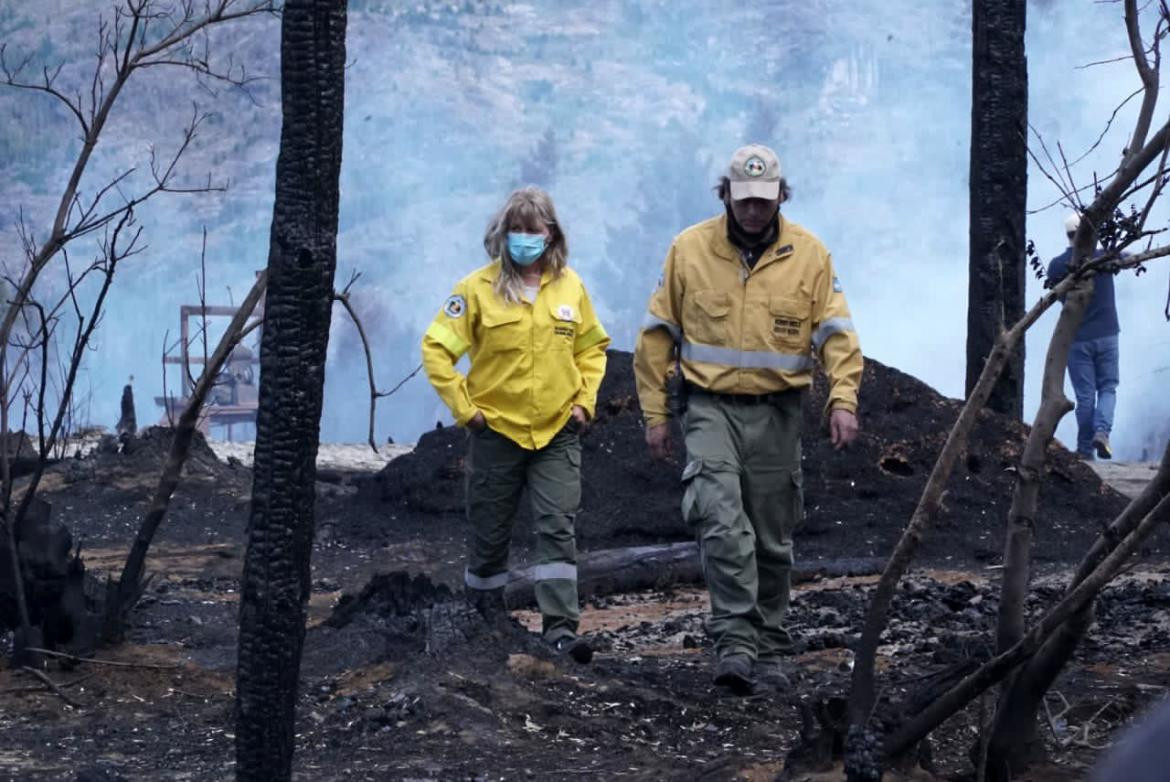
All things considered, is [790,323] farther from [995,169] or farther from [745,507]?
[995,169]

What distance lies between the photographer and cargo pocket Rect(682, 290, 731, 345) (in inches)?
244

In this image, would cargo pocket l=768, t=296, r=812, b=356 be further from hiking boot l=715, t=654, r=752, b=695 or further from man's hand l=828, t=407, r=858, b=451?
hiking boot l=715, t=654, r=752, b=695

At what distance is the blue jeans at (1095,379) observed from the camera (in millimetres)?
14266

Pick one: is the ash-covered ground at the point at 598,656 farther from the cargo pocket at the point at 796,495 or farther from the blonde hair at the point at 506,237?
the blonde hair at the point at 506,237

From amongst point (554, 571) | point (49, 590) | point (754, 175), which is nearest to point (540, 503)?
point (554, 571)

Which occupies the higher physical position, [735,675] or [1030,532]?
[1030,532]

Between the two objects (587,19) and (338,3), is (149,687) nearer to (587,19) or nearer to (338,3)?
(338,3)

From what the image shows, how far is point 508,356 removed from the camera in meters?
6.70

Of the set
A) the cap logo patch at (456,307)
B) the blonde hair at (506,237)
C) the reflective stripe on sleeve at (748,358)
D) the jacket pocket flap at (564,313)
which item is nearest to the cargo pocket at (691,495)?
the reflective stripe on sleeve at (748,358)

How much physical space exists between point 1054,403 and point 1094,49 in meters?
17.5

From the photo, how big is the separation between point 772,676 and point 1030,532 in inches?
78.2

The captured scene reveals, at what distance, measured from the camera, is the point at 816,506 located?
11.5 metres

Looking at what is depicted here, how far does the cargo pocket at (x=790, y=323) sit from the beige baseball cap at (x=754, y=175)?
376 millimetres

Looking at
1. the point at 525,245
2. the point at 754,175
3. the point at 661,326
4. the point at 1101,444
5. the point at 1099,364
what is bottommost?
the point at 1101,444
